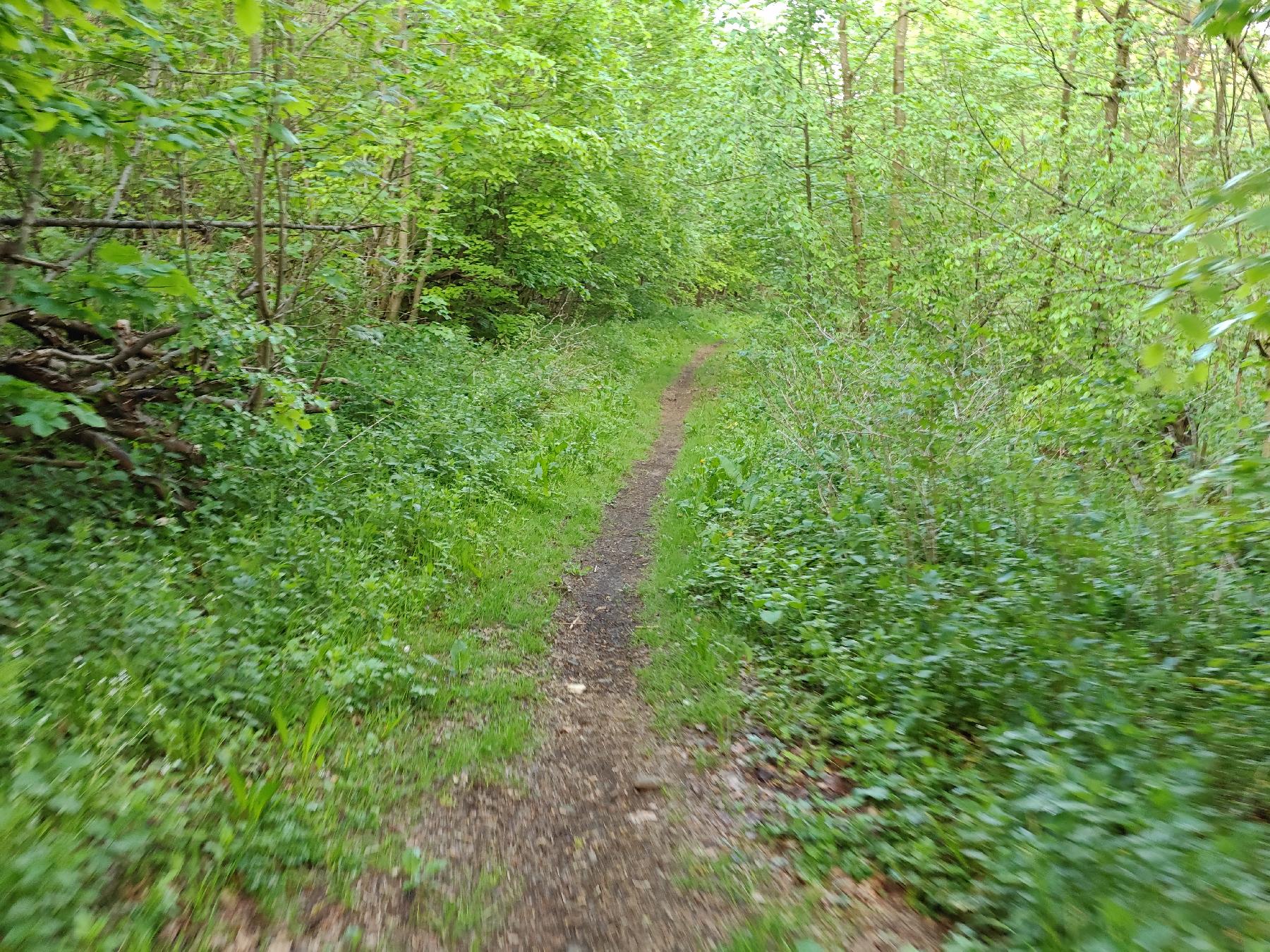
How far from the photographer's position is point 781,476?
858 cm

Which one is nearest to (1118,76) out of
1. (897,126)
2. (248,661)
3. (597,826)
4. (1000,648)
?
(897,126)

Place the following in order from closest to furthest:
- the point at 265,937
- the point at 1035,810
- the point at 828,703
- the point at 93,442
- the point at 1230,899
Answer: the point at 1230,899 < the point at 265,937 < the point at 1035,810 < the point at 828,703 < the point at 93,442

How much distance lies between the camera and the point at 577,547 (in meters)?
8.15

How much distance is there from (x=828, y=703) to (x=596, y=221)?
44.9 feet

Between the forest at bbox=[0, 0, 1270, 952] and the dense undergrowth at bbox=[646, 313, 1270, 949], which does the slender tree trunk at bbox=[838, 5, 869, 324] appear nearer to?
the forest at bbox=[0, 0, 1270, 952]

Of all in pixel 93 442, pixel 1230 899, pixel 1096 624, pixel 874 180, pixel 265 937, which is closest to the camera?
pixel 1230 899

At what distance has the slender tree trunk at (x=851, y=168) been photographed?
1357 centimetres

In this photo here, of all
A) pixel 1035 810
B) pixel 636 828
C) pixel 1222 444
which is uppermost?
pixel 1222 444

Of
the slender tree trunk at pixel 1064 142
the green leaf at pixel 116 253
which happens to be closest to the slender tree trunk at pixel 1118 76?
the slender tree trunk at pixel 1064 142

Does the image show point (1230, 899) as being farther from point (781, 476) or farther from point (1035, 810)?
point (781, 476)

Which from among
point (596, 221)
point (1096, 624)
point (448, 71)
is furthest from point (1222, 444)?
point (596, 221)

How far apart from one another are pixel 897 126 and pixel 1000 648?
11.5 metres

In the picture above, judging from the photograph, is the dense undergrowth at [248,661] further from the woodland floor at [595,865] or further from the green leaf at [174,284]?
the green leaf at [174,284]

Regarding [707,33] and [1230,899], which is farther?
[707,33]
